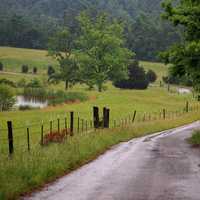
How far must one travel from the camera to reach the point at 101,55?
320 feet

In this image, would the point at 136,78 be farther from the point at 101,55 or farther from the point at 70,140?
the point at 70,140

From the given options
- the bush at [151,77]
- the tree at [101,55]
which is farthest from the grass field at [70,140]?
the bush at [151,77]

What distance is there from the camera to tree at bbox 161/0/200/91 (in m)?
24.2

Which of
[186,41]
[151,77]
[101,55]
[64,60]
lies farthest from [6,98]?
[151,77]

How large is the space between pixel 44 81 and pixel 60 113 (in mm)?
56139

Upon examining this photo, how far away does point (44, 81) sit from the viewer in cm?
11356

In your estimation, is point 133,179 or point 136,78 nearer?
point 133,179

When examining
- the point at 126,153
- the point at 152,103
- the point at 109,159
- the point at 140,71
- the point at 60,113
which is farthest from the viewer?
the point at 140,71

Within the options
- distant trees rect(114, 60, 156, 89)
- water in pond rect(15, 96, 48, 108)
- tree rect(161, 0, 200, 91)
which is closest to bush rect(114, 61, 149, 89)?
distant trees rect(114, 60, 156, 89)

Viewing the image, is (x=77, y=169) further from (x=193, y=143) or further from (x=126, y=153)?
(x=193, y=143)

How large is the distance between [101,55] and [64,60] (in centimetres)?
1200

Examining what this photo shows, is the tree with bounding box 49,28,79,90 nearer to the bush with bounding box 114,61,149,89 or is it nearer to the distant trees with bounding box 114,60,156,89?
the distant trees with bounding box 114,60,156,89

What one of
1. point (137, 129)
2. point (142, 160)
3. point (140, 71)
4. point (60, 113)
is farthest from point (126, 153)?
point (140, 71)

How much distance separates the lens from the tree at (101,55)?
95.1m
